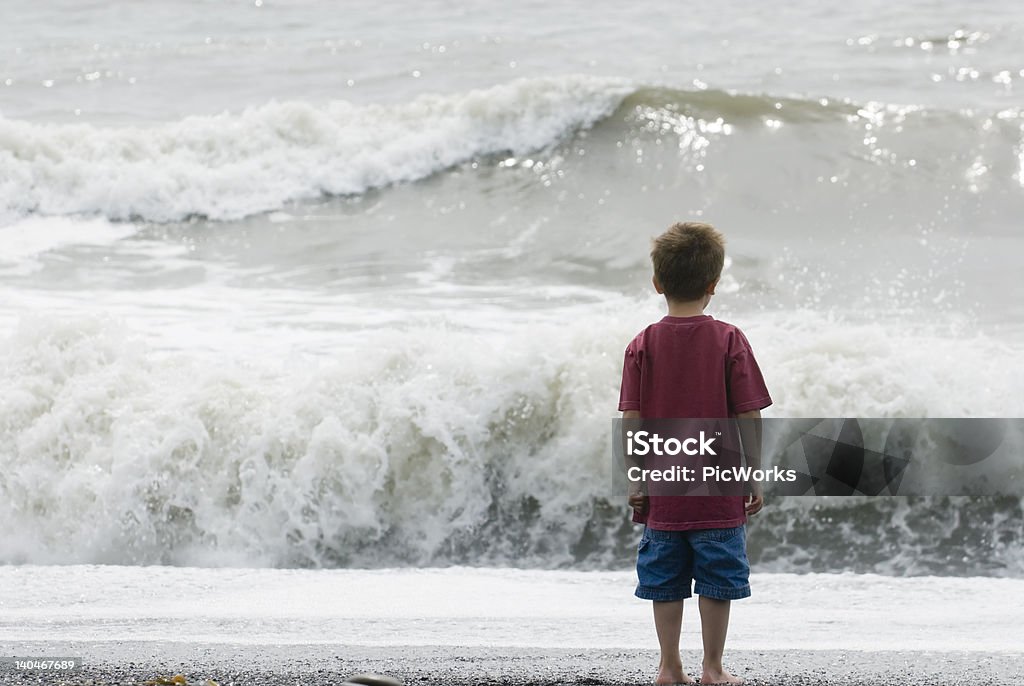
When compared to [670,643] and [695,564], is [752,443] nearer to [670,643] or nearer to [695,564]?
[695,564]

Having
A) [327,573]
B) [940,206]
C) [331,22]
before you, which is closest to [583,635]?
[327,573]

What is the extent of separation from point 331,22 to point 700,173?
9.04 meters

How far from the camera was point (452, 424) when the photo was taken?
5.27 metres

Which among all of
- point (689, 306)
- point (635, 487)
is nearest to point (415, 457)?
point (635, 487)

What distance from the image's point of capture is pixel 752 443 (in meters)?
2.65

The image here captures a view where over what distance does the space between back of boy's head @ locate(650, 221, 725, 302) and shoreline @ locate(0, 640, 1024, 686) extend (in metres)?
0.98

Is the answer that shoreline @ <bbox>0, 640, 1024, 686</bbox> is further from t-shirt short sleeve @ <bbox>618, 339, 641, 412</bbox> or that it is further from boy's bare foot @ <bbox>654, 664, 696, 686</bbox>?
t-shirt short sleeve @ <bbox>618, 339, 641, 412</bbox>

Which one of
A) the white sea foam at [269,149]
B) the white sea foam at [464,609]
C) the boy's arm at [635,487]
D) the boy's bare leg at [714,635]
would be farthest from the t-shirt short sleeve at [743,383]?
the white sea foam at [269,149]

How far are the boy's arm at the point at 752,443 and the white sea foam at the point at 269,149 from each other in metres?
8.50

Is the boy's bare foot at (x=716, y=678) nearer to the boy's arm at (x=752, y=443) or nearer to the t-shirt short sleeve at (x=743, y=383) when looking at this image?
the boy's arm at (x=752, y=443)

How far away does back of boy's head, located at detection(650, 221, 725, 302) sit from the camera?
2.67 meters

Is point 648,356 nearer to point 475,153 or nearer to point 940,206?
point 940,206

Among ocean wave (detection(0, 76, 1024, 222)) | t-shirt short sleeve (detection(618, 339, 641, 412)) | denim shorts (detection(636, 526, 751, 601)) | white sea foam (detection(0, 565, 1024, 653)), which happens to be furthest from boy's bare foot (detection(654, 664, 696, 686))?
ocean wave (detection(0, 76, 1024, 222))

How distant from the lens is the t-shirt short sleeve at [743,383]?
2.63 metres
